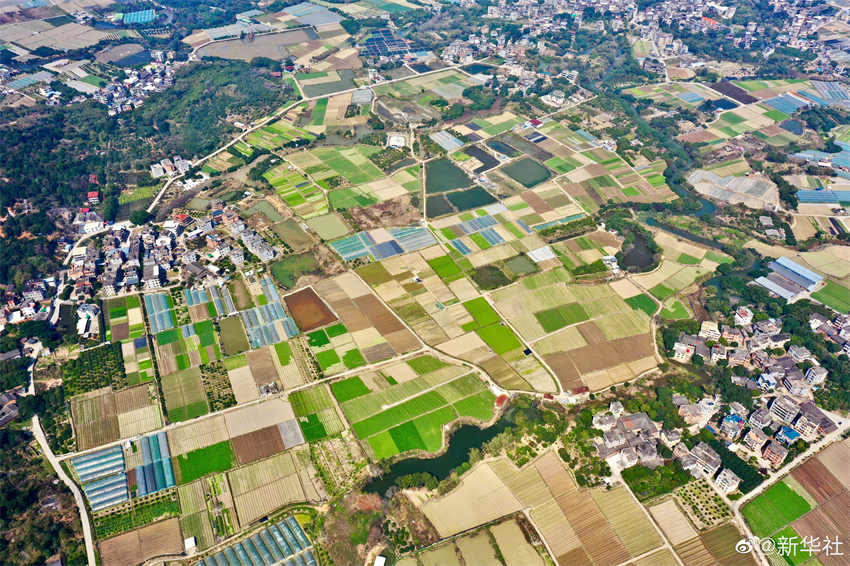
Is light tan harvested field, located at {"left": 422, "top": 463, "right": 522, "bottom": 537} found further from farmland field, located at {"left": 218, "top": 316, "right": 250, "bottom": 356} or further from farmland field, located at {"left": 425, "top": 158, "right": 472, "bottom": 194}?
farmland field, located at {"left": 425, "top": 158, "right": 472, "bottom": 194}

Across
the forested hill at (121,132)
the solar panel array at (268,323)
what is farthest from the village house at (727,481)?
the forested hill at (121,132)

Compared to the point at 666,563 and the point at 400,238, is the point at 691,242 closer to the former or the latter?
the point at 400,238

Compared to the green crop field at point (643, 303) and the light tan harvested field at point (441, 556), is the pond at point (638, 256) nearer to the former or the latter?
the green crop field at point (643, 303)

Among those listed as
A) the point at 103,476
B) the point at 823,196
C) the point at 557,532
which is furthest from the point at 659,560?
the point at 823,196

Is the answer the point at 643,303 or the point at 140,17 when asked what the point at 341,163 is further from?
the point at 140,17

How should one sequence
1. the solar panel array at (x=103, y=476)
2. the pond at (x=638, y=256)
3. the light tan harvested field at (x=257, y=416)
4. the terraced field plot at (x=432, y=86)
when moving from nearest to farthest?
the solar panel array at (x=103, y=476), the light tan harvested field at (x=257, y=416), the pond at (x=638, y=256), the terraced field plot at (x=432, y=86)

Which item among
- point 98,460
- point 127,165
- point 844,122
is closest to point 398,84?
point 127,165
